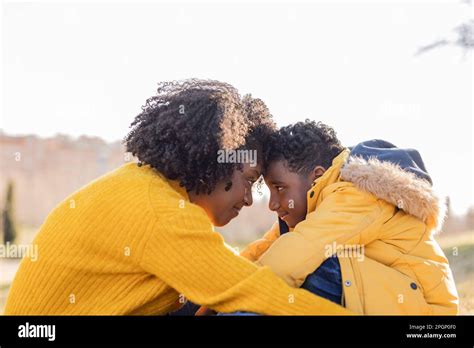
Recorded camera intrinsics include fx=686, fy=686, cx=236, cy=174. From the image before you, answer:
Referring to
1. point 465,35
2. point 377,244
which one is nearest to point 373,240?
point 377,244

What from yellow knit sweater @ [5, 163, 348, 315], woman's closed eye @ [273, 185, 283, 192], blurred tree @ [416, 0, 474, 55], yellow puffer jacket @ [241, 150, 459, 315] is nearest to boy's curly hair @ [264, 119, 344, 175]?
woman's closed eye @ [273, 185, 283, 192]

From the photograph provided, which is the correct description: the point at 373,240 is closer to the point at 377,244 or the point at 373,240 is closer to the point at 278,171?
the point at 377,244

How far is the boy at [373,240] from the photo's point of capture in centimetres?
301

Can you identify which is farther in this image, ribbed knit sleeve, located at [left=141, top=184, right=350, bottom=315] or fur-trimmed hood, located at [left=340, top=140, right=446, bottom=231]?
fur-trimmed hood, located at [left=340, top=140, right=446, bottom=231]

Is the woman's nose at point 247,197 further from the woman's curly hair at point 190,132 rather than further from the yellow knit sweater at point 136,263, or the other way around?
the yellow knit sweater at point 136,263

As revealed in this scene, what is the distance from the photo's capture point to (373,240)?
3.15 m

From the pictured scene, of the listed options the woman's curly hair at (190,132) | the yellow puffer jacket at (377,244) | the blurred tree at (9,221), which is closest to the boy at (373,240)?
the yellow puffer jacket at (377,244)

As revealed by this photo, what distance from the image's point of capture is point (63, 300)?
2850 mm

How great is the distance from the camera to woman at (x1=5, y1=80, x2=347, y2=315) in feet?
8.89

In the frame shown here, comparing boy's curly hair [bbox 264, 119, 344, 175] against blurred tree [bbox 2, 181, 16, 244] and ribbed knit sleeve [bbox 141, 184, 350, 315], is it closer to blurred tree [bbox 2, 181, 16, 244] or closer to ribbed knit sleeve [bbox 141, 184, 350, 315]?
ribbed knit sleeve [bbox 141, 184, 350, 315]

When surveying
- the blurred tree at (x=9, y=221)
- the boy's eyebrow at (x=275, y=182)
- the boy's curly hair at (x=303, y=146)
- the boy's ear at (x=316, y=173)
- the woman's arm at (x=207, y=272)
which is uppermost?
the boy's curly hair at (x=303, y=146)
